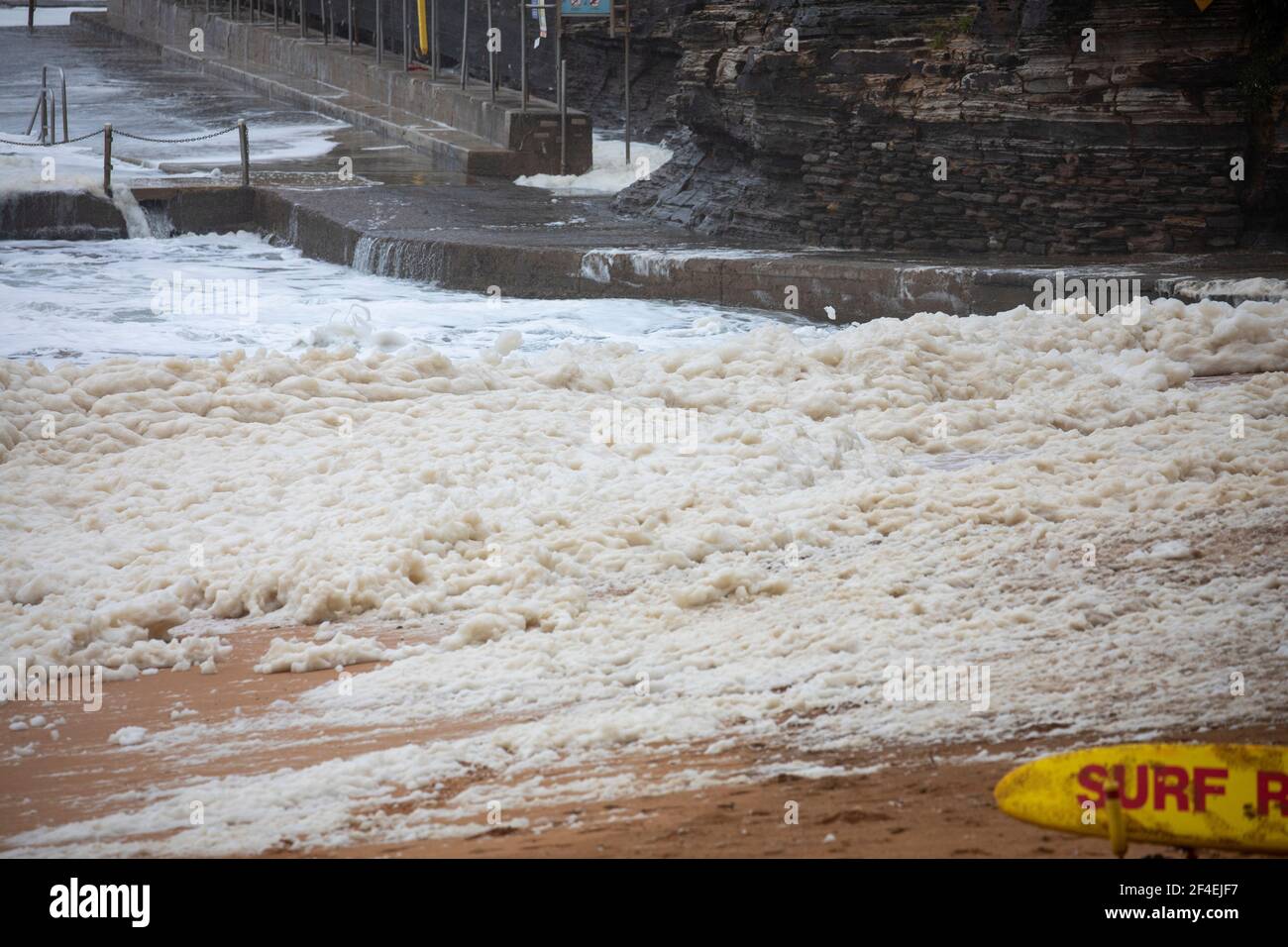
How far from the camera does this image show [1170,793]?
3.38 metres

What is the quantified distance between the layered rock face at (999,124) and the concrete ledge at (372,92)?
4146mm

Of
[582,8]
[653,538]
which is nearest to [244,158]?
[582,8]

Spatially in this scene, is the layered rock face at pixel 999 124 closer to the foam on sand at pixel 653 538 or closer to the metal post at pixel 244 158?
the foam on sand at pixel 653 538

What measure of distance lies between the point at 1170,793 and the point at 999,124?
10899 mm

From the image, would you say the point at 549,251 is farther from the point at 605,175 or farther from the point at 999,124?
the point at 605,175

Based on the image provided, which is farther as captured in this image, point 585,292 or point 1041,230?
point 585,292

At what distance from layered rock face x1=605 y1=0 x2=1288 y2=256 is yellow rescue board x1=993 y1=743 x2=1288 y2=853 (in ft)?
32.7
